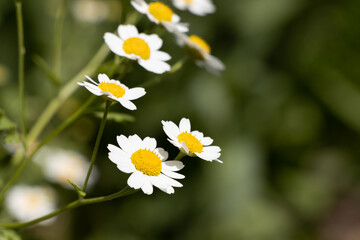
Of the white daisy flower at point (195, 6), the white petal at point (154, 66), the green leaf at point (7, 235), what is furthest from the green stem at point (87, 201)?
the white daisy flower at point (195, 6)

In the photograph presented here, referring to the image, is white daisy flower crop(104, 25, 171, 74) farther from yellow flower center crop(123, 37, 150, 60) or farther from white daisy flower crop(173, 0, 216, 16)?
white daisy flower crop(173, 0, 216, 16)

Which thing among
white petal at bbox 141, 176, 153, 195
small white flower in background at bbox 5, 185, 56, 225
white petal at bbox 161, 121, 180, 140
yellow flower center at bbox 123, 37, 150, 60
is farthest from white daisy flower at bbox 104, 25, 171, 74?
small white flower in background at bbox 5, 185, 56, 225

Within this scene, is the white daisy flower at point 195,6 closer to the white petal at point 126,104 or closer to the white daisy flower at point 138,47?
the white daisy flower at point 138,47

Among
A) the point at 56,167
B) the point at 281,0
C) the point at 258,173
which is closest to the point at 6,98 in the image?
the point at 56,167

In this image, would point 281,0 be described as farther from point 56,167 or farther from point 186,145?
point 186,145

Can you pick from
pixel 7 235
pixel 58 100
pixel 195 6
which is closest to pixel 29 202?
pixel 58 100
